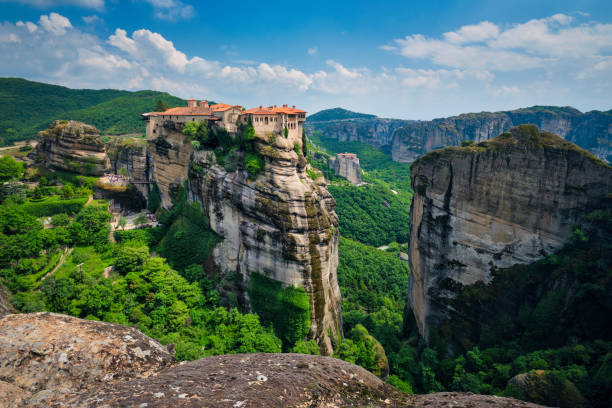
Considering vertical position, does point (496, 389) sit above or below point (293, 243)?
below

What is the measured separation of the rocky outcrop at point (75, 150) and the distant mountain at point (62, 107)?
5277 cm

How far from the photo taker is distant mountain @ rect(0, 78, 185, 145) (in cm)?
10156

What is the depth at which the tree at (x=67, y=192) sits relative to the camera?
42.9 metres

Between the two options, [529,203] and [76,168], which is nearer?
[529,203]

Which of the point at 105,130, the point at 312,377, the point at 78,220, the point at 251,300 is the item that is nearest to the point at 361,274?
the point at 251,300

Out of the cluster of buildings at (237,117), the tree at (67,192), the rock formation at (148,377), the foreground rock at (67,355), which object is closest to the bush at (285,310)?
the cluster of buildings at (237,117)

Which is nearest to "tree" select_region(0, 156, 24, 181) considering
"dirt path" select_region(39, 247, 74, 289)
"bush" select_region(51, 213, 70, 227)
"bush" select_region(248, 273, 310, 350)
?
"bush" select_region(51, 213, 70, 227)

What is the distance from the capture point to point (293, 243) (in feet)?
90.0

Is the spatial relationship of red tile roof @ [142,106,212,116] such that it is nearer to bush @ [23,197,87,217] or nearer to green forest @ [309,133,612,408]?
bush @ [23,197,87,217]

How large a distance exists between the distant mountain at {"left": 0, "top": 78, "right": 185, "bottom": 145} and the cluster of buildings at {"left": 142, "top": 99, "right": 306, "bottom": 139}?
68550mm

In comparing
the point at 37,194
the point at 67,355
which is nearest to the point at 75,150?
the point at 37,194

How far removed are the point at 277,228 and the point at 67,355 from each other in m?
20.4

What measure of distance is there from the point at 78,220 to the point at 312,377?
40.8m

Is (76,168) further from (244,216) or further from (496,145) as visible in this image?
(496,145)
